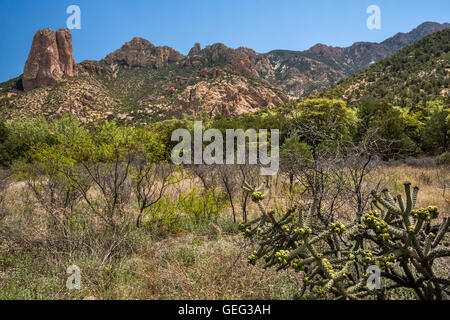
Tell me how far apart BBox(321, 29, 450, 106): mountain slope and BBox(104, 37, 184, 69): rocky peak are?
88857 millimetres

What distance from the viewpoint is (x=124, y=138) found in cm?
460

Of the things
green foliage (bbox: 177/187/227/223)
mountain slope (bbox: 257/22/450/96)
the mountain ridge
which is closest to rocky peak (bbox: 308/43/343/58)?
mountain slope (bbox: 257/22/450/96)

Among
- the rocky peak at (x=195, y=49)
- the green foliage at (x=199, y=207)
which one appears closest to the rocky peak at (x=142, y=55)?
the rocky peak at (x=195, y=49)

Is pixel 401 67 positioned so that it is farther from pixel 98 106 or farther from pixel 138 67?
pixel 138 67

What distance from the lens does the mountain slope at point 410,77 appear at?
88.7ft

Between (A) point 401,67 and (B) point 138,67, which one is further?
(B) point 138,67

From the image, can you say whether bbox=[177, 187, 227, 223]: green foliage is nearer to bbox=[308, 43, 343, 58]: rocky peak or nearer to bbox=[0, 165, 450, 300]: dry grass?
bbox=[0, 165, 450, 300]: dry grass

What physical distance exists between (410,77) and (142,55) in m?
109

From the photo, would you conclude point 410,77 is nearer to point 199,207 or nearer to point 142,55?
point 199,207

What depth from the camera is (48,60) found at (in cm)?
6975

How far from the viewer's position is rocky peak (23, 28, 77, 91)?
2687 inches

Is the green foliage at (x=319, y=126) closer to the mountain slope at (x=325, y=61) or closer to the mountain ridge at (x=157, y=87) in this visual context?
the mountain ridge at (x=157, y=87)
